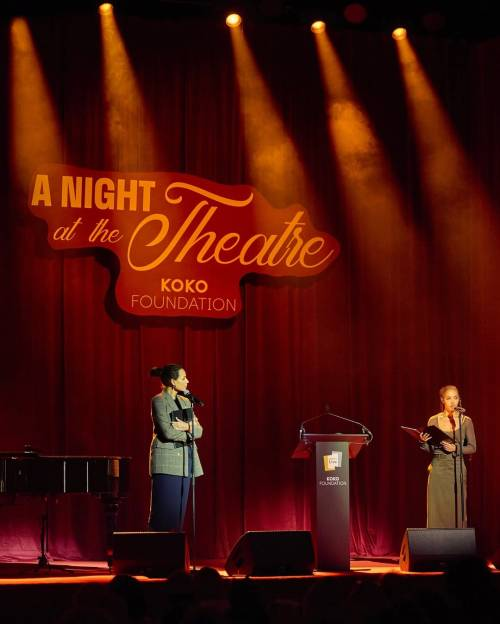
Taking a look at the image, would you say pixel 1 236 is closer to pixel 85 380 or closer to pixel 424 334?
pixel 85 380

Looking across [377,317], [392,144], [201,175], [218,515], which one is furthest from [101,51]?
[218,515]

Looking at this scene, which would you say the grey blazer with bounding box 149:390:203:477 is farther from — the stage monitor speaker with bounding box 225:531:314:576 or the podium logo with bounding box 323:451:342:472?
the podium logo with bounding box 323:451:342:472

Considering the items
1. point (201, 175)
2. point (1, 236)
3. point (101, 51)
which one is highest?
point (101, 51)

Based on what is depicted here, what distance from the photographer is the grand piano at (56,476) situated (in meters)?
7.72

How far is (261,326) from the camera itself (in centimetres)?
1051

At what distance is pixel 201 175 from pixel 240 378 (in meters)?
2.17

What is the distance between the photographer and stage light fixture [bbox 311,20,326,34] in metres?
10.8

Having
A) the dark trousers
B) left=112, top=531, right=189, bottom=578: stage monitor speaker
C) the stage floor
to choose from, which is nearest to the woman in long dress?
the stage floor

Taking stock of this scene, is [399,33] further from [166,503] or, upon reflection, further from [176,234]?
[166,503]

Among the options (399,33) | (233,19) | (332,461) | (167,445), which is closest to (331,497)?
(332,461)

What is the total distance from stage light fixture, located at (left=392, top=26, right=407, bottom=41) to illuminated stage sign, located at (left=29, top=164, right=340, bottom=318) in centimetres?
228

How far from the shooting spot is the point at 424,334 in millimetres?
10875

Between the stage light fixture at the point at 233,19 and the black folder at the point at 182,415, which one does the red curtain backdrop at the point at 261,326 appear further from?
the black folder at the point at 182,415

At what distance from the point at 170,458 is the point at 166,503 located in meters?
0.35
